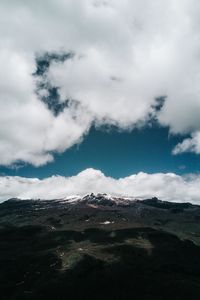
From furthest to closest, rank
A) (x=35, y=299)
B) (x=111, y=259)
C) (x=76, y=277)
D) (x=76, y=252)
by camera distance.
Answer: (x=76, y=252) → (x=111, y=259) → (x=76, y=277) → (x=35, y=299)

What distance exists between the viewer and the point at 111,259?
570 ft

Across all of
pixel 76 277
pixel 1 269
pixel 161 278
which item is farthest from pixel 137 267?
pixel 1 269

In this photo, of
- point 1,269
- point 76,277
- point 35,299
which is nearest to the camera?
point 35,299

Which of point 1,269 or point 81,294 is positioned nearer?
point 81,294

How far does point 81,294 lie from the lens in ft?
392

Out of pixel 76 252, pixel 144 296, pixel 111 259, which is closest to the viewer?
pixel 144 296

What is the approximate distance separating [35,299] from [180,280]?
6369 cm

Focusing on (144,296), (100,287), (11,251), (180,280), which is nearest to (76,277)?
(100,287)

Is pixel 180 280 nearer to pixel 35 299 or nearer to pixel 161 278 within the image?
pixel 161 278

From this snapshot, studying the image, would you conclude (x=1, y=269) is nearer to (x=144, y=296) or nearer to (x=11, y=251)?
(x=11, y=251)

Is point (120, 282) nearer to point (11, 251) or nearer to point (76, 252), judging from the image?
point (76, 252)

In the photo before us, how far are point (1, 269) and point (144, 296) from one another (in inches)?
2630

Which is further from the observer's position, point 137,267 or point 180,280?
point 137,267

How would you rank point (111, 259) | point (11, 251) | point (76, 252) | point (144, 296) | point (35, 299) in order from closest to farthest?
point (35, 299)
point (144, 296)
point (111, 259)
point (76, 252)
point (11, 251)
